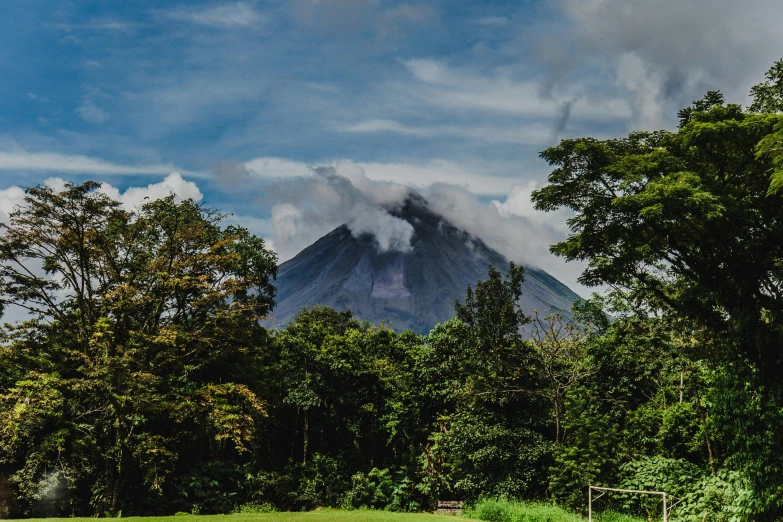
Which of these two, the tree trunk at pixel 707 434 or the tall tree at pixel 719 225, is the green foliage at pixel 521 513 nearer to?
the tree trunk at pixel 707 434

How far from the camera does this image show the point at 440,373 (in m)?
23.6

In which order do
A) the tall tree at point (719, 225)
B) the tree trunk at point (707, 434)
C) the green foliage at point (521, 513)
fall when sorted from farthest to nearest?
the tree trunk at point (707, 434), the green foliage at point (521, 513), the tall tree at point (719, 225)

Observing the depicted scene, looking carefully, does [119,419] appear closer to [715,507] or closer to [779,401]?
[715,507]

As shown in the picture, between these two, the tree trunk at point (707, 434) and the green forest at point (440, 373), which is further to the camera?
the tree trunk at point (707, 434)

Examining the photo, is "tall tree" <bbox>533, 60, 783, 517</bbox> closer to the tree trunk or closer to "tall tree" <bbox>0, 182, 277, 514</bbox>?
the tree trunk

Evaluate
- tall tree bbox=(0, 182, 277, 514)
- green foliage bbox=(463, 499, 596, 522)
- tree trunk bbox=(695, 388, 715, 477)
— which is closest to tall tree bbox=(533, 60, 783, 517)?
tree trunk bbox=(695, 388, 715, 477)

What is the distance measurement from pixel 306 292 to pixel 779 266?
580ft

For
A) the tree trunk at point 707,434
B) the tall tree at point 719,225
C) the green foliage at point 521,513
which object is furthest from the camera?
the tree trunk at point 707,434

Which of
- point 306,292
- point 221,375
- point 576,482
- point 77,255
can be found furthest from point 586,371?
point 306,292

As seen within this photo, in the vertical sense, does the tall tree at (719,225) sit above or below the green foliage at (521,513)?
above

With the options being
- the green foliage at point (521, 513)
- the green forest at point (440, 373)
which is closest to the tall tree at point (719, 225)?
the green forest at point (440, 373)

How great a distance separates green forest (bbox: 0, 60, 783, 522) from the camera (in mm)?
13914

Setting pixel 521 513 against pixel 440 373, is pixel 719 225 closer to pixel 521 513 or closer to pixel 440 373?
pixel 521 513

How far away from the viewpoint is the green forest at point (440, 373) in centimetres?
1391
